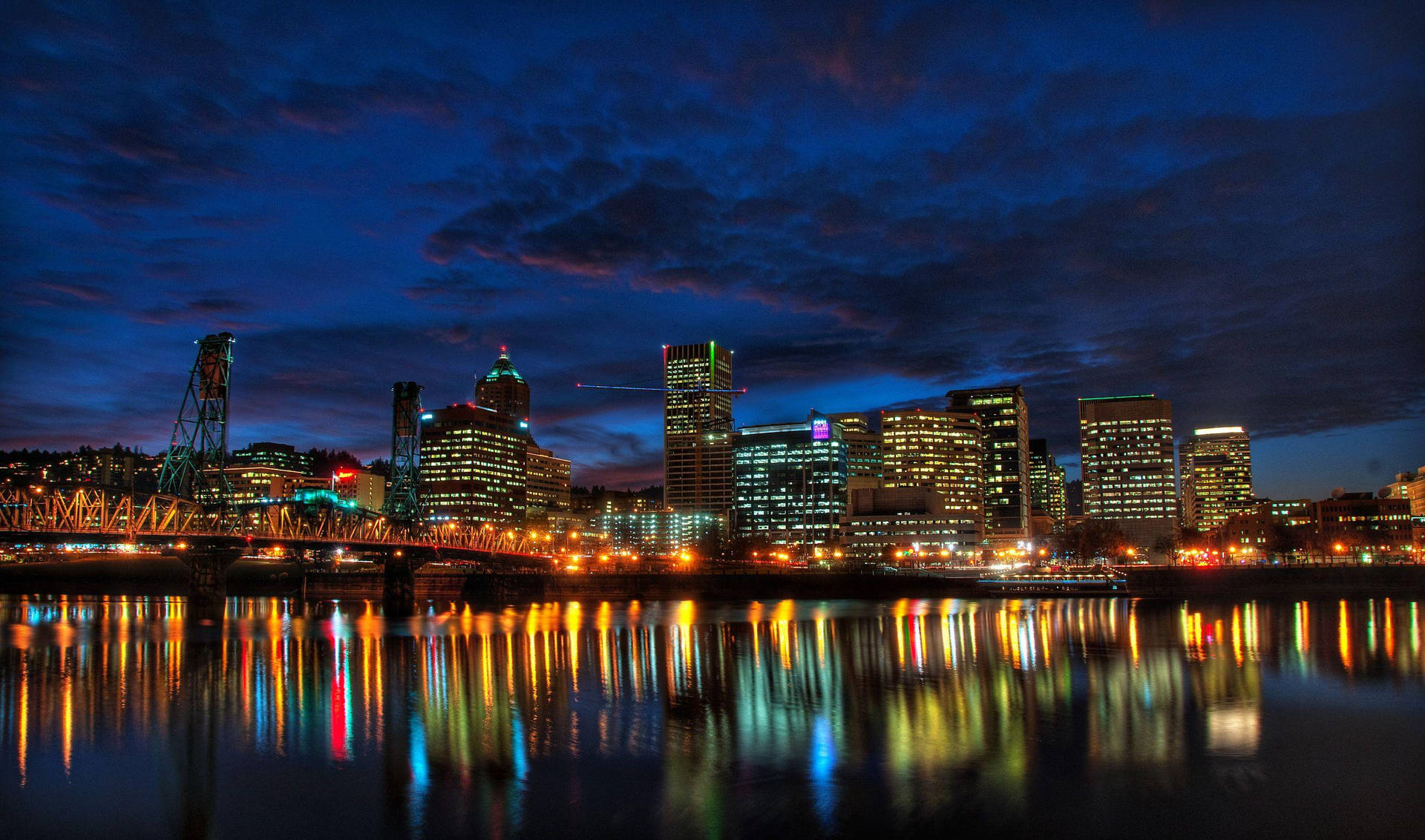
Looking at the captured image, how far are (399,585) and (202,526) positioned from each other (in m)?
22.0

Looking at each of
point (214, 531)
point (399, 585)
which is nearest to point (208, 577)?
point (214, 531)

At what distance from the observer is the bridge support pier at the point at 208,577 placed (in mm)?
96875

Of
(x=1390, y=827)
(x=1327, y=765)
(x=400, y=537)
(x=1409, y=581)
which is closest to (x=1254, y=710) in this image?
(x=1327, y=765)

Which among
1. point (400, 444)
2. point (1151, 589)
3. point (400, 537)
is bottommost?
point (1151, 589)

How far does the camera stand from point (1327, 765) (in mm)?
28047

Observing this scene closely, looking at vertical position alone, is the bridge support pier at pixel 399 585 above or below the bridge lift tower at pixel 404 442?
below

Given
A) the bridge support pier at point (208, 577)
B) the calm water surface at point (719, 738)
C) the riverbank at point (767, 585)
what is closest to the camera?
the calm water surface at point (719, 738)

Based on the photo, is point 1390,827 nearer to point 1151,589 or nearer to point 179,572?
point 1151,589

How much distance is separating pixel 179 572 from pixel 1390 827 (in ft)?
612

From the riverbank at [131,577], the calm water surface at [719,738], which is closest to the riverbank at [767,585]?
the riverbank at [131,577]

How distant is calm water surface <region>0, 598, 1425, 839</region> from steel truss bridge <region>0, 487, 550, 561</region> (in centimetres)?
2416

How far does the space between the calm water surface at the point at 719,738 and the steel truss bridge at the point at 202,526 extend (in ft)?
79.3

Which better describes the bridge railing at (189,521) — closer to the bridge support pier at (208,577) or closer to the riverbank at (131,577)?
the bridge support pier at (208,577)

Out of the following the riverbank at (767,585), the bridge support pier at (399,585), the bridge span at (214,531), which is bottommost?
the riverbank at (767,585)
